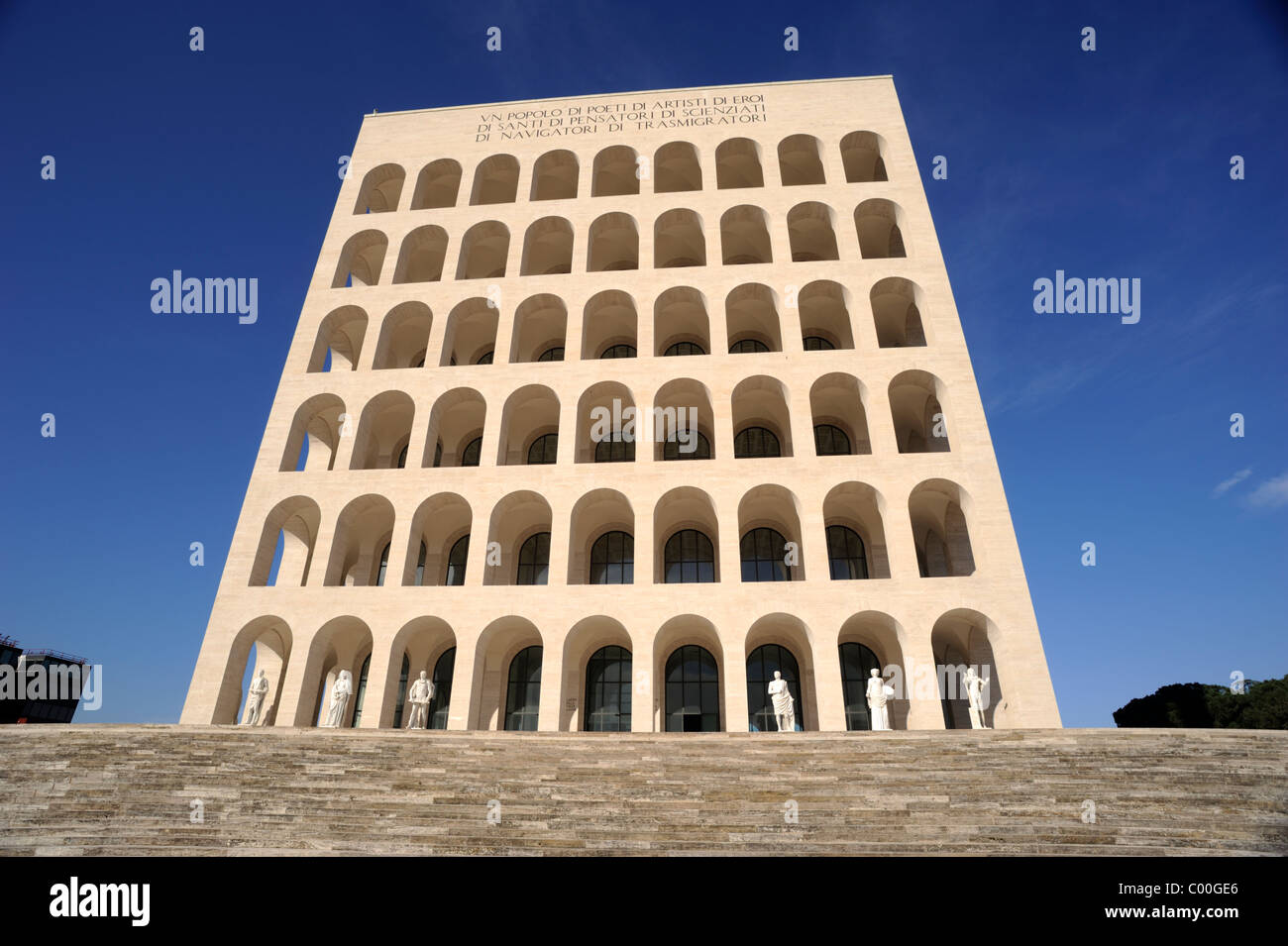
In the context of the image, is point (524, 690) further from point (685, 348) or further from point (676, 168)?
point (676, 168)

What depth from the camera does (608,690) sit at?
23.8 meters

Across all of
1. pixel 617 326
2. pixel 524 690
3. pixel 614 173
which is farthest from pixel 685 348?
pixel 524 690

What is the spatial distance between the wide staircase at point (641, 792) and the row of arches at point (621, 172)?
22.2m

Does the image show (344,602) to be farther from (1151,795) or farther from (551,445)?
(1151,795)

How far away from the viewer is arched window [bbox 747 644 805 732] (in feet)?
75.8

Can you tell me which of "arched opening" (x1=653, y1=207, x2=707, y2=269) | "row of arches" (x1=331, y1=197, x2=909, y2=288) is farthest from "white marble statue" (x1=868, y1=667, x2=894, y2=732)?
"arched opening" (x1=653, y1=207, x2=707, y2=269)

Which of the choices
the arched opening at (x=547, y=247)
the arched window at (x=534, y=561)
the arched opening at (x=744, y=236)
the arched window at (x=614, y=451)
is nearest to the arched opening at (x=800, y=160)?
the arched opening at (x=744, y=236)

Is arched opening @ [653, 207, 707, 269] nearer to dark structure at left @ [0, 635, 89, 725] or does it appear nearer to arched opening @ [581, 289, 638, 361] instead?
arched opening @ [581, 289, 638, 361]

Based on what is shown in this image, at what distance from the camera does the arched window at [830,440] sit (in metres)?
27.1

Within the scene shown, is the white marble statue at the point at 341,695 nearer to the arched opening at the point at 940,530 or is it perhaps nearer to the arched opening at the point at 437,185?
the arched opening at the point at 940,530

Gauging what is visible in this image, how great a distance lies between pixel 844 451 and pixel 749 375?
5471 millimetres

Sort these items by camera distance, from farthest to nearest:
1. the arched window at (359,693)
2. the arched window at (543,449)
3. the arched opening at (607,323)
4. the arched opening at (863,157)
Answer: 1. the arched opening at (863,157)
2. the arched window at (543,449)
3. the arched opening at (607,323)
4. the arched window at (359,693)

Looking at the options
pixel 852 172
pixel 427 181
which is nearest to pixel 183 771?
pixel 427 181

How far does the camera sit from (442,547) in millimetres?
26234
